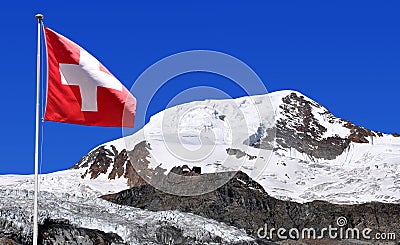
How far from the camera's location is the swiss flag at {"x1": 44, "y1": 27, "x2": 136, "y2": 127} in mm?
20812

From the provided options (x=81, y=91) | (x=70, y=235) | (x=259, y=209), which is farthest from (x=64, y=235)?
(x=259, y=209)

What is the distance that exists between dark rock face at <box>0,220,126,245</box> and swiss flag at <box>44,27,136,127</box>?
16428mm

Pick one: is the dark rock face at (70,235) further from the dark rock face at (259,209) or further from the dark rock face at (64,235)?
the dark rock face at (259,209)

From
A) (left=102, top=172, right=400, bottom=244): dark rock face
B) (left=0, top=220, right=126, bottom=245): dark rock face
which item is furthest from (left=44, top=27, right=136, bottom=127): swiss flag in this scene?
(left=102, top=172, right=400, bottom=244): dark rock face

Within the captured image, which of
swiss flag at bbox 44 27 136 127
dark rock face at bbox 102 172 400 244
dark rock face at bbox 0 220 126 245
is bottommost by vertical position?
dark rock face at bbox 0 220 126 245

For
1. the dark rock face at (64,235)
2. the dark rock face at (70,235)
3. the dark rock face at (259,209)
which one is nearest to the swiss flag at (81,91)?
the dark rock face at (64,235)

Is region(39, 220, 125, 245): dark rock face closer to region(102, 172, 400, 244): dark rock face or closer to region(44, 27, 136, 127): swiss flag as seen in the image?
region(44, 27, 136, 127): swiss flag

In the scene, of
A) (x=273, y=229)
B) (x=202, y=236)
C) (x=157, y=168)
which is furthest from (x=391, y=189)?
(x=202, y=236)

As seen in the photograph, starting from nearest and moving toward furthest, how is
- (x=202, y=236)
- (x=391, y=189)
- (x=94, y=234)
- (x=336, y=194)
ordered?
(x=94, y=234), (x=202, y=236), (x=391, y=189), (x=336, y=194)

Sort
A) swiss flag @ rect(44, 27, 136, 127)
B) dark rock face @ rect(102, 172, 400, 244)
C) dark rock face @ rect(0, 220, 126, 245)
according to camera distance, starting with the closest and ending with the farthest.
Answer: swiss flag @ rect(44, 27, 136, 127) → dark rock face @ rect(0, 220, 126, 245) → dark rock face @ rect(102, 172, 400, 244)

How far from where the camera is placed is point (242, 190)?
140375mm

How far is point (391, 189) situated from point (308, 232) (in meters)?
64.2

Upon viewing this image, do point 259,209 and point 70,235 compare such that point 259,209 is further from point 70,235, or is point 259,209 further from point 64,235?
point 64,235

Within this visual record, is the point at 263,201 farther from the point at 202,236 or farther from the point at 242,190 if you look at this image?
the point at 202,236
